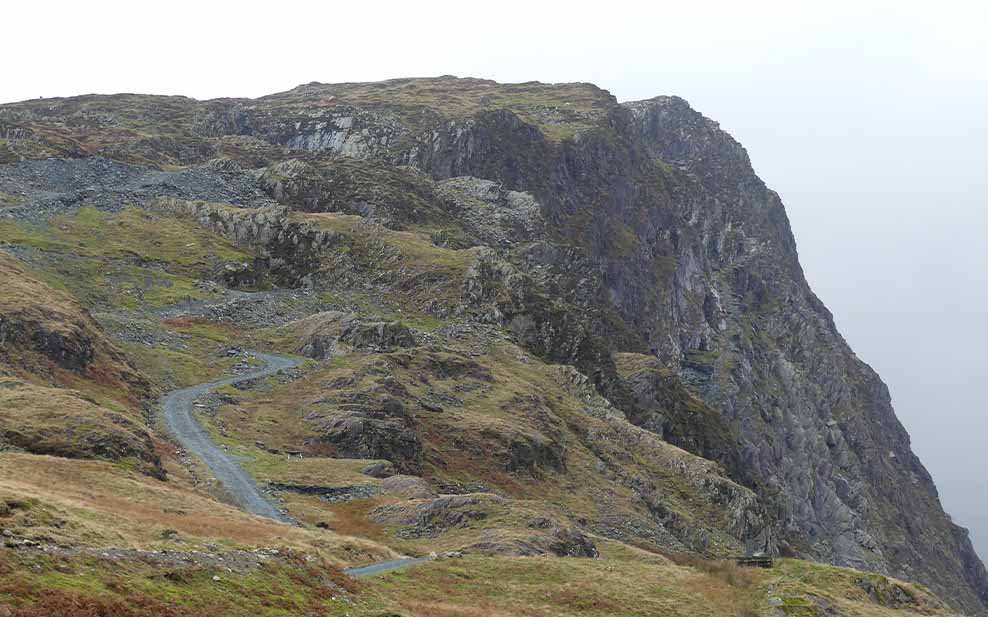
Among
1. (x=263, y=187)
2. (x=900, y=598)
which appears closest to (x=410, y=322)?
(x=263, y=187)

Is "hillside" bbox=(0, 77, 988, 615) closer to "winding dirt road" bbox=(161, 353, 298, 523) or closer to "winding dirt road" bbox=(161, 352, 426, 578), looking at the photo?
"winding dirt road" bbox=(161, 352, 426, 578)

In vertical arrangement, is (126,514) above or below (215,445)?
above

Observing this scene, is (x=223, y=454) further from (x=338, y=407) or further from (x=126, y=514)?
(x=126, y=514)

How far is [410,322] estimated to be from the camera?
128 metres

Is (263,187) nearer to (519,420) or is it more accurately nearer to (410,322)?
(410,322)

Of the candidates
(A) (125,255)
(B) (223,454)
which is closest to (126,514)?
(B) (223,454)

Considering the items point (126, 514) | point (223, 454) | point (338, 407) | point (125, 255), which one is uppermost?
point (125, 255)

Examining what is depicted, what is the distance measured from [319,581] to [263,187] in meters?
133

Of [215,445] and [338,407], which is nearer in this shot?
[215,445]

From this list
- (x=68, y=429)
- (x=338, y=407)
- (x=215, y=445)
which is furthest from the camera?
(x=338, y=407)

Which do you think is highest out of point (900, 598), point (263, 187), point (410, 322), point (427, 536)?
point (263, 187)

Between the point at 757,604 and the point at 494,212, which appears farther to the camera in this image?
the point at 494,212

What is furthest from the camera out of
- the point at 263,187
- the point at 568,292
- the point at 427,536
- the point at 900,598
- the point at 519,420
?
the point at 568,292

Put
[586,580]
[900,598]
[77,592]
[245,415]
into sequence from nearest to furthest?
[77,592] < [586,580] < [900,598] < [245,415]
